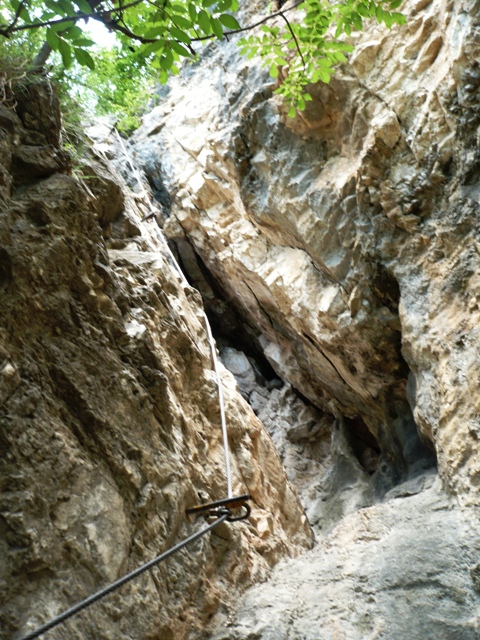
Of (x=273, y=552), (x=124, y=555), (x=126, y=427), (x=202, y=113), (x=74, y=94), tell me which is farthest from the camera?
(x=202, y=113)

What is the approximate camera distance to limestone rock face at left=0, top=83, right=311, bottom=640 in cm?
295

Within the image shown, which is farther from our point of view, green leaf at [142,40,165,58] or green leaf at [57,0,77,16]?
green leaf at [142,40,165,58]

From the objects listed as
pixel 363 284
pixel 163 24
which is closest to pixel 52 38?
pixel 163 24

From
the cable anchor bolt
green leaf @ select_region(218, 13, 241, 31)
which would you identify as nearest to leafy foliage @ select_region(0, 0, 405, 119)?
green leaf @ select_region(218, 13, 241, 31)

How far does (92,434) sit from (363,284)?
4578 mm

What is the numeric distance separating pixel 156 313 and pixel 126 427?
154 cm

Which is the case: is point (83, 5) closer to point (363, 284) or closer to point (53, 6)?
point (53, 6)

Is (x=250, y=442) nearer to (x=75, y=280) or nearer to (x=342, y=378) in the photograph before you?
(x=75, y=280)

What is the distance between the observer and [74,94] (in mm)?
5633

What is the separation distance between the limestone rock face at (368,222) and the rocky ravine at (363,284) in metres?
0.03

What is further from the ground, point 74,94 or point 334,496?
point 74,94

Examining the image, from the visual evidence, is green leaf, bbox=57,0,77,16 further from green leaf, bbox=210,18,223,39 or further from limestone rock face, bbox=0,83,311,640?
limestone rock face, bbox=0,83,311,640

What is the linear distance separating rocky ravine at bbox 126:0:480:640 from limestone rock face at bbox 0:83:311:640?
580 millimetres

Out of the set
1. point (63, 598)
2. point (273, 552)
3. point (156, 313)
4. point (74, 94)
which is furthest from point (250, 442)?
point (74, 94)
